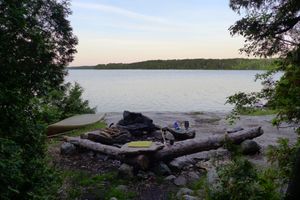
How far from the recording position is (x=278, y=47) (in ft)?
20.3

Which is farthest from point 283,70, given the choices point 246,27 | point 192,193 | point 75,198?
point 75,198

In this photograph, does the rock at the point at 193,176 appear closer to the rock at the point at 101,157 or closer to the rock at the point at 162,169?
the rock at the point at 162,169

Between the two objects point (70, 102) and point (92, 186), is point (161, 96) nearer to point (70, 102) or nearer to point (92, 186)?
point (70, 102)

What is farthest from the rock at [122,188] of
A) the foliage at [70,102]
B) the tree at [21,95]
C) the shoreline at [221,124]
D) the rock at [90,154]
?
the foliage at [70,102]

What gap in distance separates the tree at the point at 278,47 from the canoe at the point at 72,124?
10305 mm

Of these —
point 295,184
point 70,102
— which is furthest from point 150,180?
point 70,102

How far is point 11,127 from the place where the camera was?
3818 mm

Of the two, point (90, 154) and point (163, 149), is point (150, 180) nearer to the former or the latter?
point (163, 149)

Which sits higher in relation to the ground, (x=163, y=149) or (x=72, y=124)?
(x=163, y=149)

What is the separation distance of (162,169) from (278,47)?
474cm

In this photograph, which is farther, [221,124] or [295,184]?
[221,124]

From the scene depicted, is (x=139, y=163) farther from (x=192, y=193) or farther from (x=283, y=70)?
(x=283, y=70)

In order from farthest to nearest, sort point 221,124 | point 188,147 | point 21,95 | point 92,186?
point 221,124 → point 188,147 → point 92,186 → point 21,95

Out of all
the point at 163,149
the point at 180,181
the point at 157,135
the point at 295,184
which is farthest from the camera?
the point at 157,135
